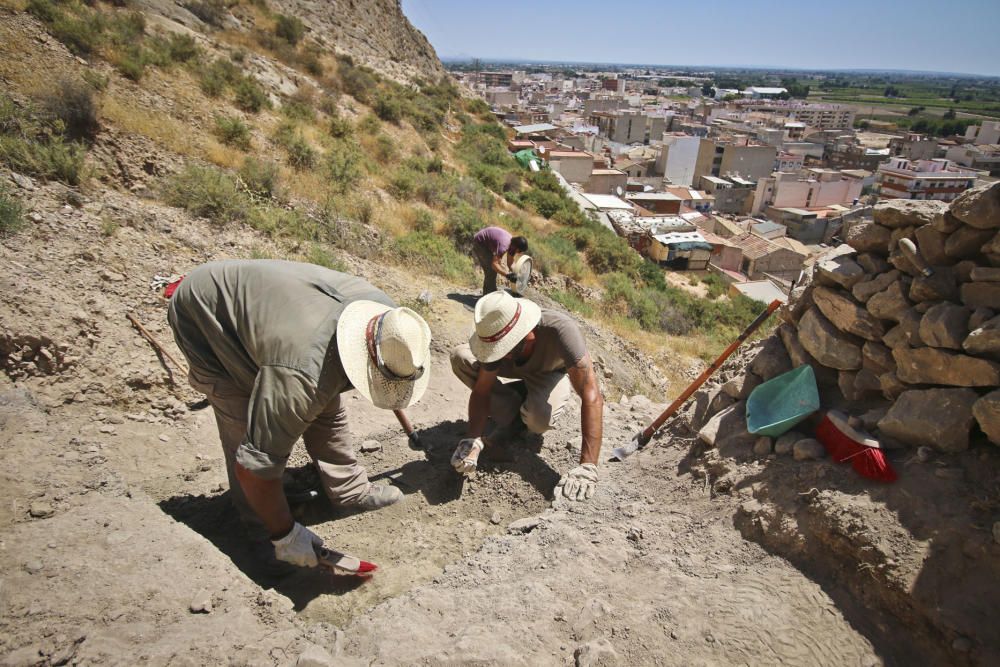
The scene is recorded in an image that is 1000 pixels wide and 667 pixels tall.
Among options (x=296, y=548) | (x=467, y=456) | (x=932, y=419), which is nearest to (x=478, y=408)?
(x=467, y=456)

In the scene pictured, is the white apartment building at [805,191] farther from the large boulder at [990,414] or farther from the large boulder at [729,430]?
the large boulder at [990,414]

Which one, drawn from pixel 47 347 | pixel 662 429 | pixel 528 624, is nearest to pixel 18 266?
pixel 47 347

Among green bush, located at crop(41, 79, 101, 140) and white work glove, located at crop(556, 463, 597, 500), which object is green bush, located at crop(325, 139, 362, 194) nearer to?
green bush, located at crop(41, 79, 101, 140)

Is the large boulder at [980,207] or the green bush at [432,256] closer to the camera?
the large boulder at [980,207]

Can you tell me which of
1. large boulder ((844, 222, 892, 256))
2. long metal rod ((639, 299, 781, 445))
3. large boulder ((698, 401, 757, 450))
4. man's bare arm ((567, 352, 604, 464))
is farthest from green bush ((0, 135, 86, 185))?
large boulder ((844, 222, 892, 256))

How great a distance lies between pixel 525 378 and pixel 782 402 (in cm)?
156

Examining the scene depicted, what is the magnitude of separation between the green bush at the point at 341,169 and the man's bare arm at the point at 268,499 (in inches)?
277

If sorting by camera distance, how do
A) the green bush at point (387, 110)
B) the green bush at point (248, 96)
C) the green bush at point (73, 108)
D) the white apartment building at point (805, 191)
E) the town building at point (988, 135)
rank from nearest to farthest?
1. the green bush at point (73, 108)
2. the green bush at point (248, 96)
3. the green bush at point (387, 110)
4. the white apartment building at point (805, 191)
5. the town building at point (988, 135)

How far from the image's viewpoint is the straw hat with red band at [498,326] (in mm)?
2906

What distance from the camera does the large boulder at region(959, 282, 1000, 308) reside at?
2.18 metres

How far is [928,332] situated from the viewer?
7.51ft

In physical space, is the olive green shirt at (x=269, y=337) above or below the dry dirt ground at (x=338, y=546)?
above

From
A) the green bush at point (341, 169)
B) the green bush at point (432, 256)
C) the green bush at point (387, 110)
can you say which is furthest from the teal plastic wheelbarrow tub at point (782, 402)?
the green bush at point (387, 110)

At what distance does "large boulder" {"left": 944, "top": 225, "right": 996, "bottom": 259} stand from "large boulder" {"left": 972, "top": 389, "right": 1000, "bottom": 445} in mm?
684
